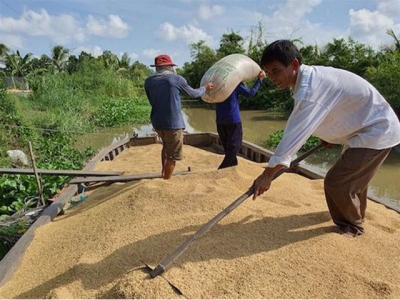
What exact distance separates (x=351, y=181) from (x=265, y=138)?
9363mm

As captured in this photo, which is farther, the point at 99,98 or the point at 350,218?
the point at 99,98

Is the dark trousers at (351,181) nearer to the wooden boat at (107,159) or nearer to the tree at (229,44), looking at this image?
the wooden boat at (107,159)

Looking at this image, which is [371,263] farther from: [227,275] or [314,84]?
[314,84]

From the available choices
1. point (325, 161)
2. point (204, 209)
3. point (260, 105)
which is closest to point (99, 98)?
point (260, 105)

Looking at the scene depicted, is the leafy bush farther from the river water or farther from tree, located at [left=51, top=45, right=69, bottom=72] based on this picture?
tree, located at [left=51, top=45, right=69, bottom=72]

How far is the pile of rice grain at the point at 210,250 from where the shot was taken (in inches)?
69.1

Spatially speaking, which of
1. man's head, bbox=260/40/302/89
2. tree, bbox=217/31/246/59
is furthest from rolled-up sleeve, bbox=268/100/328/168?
tree, bbox=217/31/246/59

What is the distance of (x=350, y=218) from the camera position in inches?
87.1

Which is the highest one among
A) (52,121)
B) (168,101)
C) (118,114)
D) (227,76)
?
(227,76)

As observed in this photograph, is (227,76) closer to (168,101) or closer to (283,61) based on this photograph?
(168,101)

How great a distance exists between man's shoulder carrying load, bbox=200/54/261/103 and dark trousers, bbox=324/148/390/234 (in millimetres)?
2043

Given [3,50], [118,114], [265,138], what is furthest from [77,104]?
[3,50]

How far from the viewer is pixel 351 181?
6.95 feet

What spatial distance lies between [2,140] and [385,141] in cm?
804
